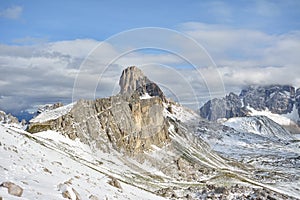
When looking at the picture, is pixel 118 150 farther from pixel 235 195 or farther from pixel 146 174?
pixel 235 195

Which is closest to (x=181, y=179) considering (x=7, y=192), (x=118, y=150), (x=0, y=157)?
(x=118, y=150)

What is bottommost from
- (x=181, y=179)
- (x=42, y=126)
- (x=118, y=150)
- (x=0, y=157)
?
(x=181, y=179)

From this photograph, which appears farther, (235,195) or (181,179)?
(181,179)

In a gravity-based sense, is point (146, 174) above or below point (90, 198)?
below

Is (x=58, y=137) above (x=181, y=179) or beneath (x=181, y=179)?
above

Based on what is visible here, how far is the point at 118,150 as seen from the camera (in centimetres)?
19538

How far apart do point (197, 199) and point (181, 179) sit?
10027cm

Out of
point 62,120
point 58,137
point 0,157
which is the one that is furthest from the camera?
point 62,120

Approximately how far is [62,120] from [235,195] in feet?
378

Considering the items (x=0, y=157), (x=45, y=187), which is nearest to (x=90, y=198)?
(x=45, y=187)

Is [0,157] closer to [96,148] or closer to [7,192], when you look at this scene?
→ [7,192]

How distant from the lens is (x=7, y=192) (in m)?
23.3

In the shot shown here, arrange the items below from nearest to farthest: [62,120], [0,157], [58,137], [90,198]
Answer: [90,198], [0,157], [58,137], [62,120]

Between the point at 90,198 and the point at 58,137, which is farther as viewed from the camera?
the point at 58,137
